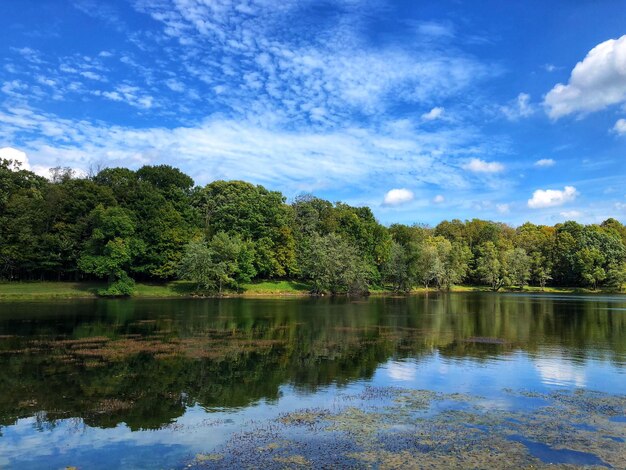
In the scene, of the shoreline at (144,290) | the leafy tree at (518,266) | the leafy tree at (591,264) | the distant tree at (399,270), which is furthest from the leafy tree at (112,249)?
the leafy tree at (591,264)

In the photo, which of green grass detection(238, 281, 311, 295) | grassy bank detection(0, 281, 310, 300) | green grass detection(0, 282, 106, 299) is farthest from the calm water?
green grass detection(238, 281, 311, 295)

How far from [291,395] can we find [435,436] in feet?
20.8

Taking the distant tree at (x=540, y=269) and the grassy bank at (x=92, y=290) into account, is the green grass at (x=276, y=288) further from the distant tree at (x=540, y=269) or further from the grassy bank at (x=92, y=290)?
the distant tree at (x=540, y=269)

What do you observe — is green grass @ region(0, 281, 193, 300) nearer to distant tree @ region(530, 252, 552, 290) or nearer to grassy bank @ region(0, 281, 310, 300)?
grassy bank @ region(0, 281, 310, 300)

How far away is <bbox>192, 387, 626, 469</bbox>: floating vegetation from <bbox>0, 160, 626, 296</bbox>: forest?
63993mm

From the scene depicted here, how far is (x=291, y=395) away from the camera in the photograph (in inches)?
702

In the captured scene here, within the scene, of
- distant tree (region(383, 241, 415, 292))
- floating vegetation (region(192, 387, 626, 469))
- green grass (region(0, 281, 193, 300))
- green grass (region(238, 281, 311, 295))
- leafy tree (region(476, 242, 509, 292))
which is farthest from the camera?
leafy tree (region(476, 242, 509, 292))

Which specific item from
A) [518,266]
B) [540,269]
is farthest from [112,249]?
[540,269]

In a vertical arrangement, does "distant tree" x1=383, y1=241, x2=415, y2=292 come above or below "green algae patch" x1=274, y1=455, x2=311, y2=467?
above

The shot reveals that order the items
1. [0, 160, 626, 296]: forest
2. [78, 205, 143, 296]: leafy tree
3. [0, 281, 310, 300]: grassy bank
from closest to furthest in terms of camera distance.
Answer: [0, 281, 310, 300]: grassy bank, [78, 205, 143, 296]: leafy tree, [0, 160, 626, 296]: forest

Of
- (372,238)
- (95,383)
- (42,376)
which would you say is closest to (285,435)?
(95,383)

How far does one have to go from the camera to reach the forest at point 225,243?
246 feet

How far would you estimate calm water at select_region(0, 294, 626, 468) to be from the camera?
40.3ft

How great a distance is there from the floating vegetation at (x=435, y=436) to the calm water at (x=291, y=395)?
2.6 inches
